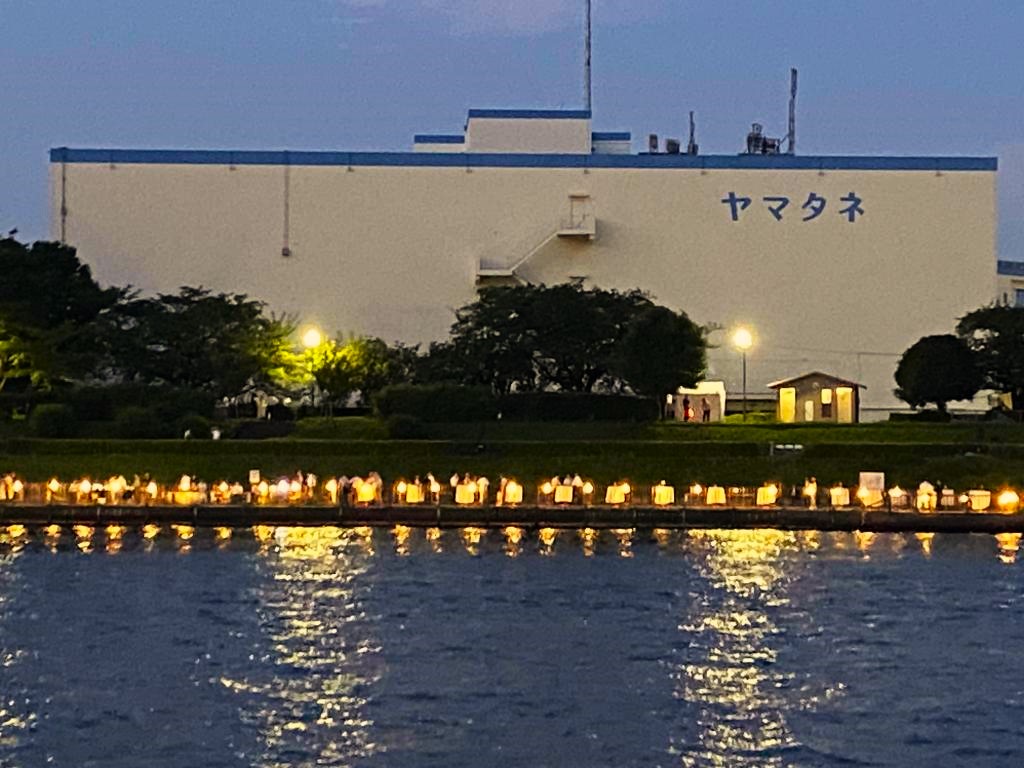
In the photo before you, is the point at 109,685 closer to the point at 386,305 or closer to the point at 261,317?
the point at 261,317

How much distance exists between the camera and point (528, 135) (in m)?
63.4

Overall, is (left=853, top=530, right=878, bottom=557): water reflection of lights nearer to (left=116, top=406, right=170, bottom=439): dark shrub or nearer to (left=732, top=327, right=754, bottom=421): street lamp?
(left=116, top=406, right=170, bottom=439): dark shrub

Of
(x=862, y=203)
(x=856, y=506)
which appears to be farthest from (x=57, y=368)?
(x=862, y=203)

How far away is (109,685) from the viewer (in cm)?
1939

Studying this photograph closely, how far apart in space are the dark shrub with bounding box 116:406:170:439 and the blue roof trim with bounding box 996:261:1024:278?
47.6 m

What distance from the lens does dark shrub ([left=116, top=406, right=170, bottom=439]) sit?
42125 mm

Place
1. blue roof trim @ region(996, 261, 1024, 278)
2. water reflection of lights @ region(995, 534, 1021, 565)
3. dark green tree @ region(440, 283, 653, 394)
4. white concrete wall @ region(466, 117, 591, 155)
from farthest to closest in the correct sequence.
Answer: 1. blue roof trim @ region(996, 261, 1024, 278)
2. white concrete wall @ region(466, 117, 591, 155)
3. dark green tree @ region(440, 283, 653, 394)
4. water reflection of lights @ region(995, 534, 1021, 565)

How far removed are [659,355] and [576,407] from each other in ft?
8.42

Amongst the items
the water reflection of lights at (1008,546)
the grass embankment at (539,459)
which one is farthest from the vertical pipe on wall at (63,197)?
the water reflection of lights at (1008,546)

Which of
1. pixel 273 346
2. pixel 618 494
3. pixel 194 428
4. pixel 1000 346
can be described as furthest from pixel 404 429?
pixel 1000 346

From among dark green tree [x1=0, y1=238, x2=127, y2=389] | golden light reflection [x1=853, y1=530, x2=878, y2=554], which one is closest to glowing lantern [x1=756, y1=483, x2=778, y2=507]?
golden light reflection [x1=853, y1=530, x2=878, y2=554]

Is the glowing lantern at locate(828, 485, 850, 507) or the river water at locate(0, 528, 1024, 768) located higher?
the glowing lantern at locate(828, 485, 850, 507)

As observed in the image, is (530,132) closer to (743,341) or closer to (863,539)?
(743,341)

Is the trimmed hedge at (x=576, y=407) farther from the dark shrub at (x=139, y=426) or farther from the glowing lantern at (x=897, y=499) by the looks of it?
the glowing lantern at (x=897, y=499)
